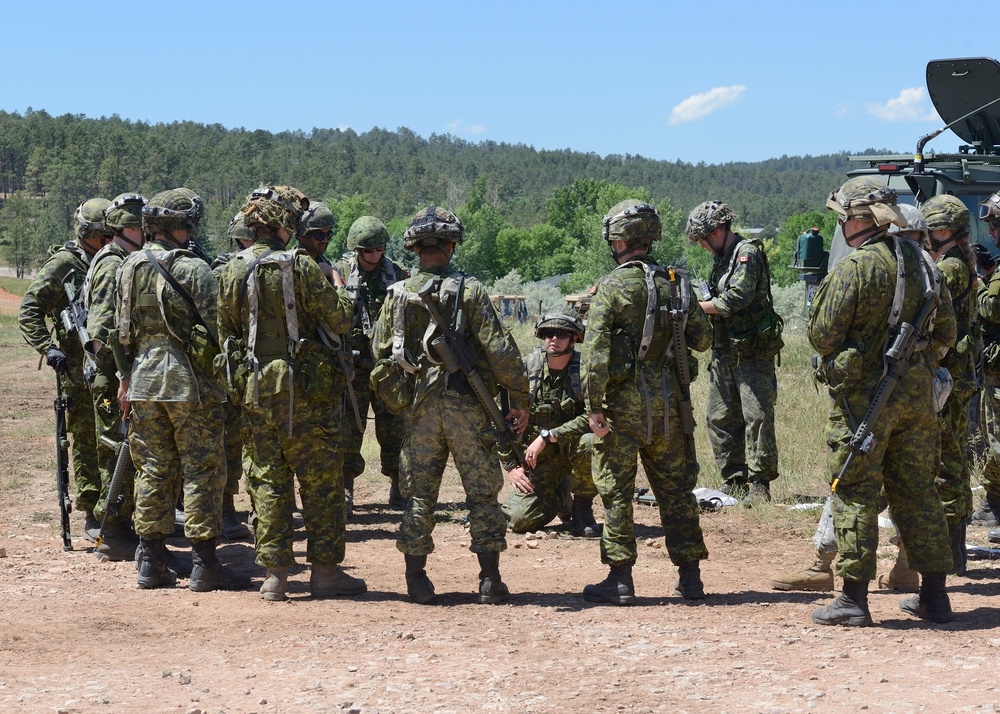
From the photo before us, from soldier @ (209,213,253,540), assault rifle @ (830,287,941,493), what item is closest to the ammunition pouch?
soldier @ (209,213,253,540)

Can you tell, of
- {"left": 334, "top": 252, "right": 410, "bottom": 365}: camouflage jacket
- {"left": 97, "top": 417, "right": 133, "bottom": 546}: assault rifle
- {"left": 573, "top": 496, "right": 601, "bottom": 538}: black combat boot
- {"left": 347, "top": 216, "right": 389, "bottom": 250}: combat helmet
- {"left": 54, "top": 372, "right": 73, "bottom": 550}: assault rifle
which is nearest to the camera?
{"left": 97, "top": 417, "right": 133, "bottom": 546}: assault rifle

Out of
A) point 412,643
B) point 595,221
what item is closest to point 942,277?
point 412,643

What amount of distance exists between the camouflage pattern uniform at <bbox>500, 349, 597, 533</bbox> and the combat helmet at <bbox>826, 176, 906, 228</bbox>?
113 inches

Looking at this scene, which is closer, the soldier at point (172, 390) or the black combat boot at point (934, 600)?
the black combat boot at point (934, 600)

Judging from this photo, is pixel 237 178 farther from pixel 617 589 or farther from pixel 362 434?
pixel 617 589

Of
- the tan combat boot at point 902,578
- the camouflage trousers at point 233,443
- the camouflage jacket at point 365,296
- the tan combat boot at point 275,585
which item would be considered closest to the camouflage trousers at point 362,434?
the camouflage jacket at point 365,296

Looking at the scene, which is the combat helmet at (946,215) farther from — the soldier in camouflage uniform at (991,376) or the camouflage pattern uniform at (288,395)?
the camouflage pattern uniform at (288,395)

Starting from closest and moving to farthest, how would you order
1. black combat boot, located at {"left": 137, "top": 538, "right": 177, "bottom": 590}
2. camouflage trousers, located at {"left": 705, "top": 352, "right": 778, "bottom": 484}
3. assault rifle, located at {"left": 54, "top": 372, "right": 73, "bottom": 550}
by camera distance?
black combat boot, located at {"left": 137, "top": 538, "right": 177, "bottom": 590}
assault rifle, located at {"left": 54, "top": 372, "right": 73, "bottom": 550}
camouflage trousers, located at {"left": 705, "top": 352, "right": 778, "bottom": 484}

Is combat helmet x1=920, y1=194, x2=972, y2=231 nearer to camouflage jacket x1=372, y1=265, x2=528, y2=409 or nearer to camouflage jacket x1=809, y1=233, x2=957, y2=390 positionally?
camouflage jacket x1=809, y1=233, x2=957, y2=390

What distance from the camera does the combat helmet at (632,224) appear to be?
616 cm

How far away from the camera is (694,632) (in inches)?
222

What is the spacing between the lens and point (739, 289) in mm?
8633

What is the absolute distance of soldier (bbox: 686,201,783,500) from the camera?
28.6 feet

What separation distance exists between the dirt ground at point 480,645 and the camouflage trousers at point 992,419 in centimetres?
116
